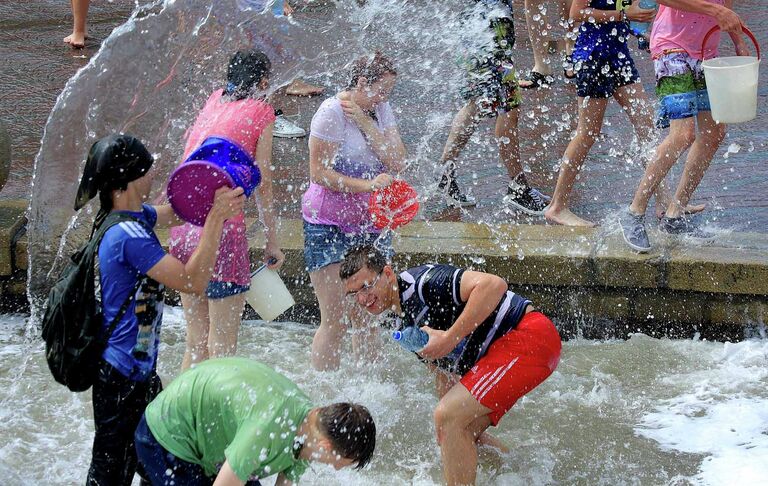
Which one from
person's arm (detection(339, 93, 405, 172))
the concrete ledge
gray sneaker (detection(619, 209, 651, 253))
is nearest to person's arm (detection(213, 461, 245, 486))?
person's arm (detection(339, 93, 405, 172))

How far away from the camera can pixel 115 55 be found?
5000mm

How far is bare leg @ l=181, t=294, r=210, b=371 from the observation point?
457 centimetres

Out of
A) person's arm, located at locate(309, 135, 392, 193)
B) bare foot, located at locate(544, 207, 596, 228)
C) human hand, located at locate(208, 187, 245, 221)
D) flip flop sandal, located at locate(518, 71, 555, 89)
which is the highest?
human hand, located at locate(208, 187, 245, 221)

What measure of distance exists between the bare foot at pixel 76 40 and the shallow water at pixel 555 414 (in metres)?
4.68

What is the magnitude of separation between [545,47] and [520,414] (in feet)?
14.3

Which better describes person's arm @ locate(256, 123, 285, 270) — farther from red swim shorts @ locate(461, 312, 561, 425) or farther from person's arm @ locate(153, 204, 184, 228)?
red swim shorts @ locate(461, 312, 561, 425)

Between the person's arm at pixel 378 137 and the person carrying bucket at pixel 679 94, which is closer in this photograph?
the person's arm at pixel 378 137

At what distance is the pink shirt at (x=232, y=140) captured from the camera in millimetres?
4410

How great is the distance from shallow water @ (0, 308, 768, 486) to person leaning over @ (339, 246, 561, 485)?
533 millimetres

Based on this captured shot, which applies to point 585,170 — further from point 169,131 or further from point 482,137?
point 169,131

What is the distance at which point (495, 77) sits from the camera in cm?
636

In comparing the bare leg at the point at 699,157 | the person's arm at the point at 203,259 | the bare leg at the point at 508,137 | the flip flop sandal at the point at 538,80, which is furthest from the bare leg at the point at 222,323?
the flip flop sandal at the point at 538,80

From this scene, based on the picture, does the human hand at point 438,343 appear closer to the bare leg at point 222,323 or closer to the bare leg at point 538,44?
the bare leg at point 222,323

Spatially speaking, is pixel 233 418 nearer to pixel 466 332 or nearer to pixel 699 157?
pixel 466 332
